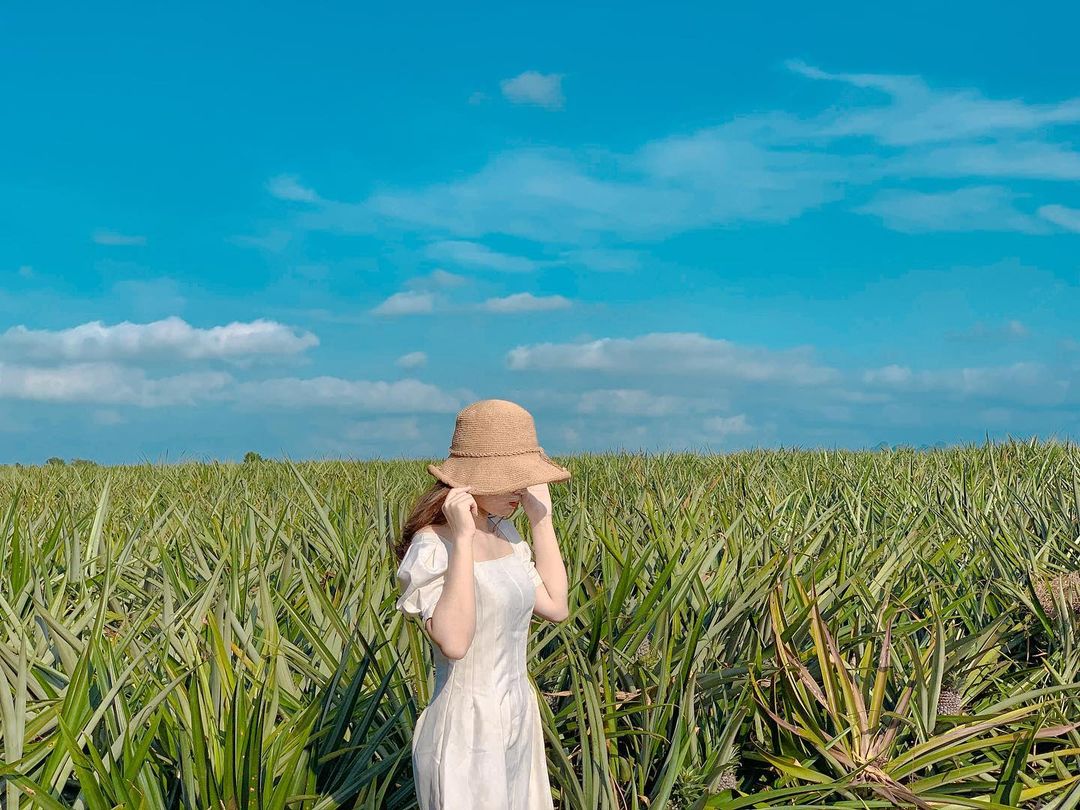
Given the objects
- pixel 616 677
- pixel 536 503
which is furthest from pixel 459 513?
pixel 616 677

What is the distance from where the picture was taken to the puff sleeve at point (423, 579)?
2.22m

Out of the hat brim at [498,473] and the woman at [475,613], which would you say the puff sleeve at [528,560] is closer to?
the woman at [475,613]

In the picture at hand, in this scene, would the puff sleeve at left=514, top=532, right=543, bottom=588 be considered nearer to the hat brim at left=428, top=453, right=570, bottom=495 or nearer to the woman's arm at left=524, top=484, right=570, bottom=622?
the woman's arm at left=524, top=484, right=570, bottom=622

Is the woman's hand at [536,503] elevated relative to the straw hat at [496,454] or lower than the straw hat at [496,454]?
lower

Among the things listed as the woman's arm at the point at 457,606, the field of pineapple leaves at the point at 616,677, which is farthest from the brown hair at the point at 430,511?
the field of pineapple leaves at the point at 616,677

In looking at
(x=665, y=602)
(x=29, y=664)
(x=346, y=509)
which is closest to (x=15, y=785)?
(x=29, y=664)

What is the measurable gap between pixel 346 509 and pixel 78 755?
3112 mm

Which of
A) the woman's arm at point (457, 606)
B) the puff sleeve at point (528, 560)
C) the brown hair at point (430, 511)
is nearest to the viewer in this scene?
the woman's arm at point (457, 606)

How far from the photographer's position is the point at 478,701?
2252 mm

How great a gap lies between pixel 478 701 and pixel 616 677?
0.99 m

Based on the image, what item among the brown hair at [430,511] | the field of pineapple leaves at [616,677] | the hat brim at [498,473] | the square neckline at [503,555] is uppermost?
the hat brim at [498,473]

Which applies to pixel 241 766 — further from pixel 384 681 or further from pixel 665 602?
pixel 665 602

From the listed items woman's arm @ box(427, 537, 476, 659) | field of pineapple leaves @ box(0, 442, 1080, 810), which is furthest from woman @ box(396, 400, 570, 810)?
field of pineapple leaves @ box(0, 442, 1080, 810)

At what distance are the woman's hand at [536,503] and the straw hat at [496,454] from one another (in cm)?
13
